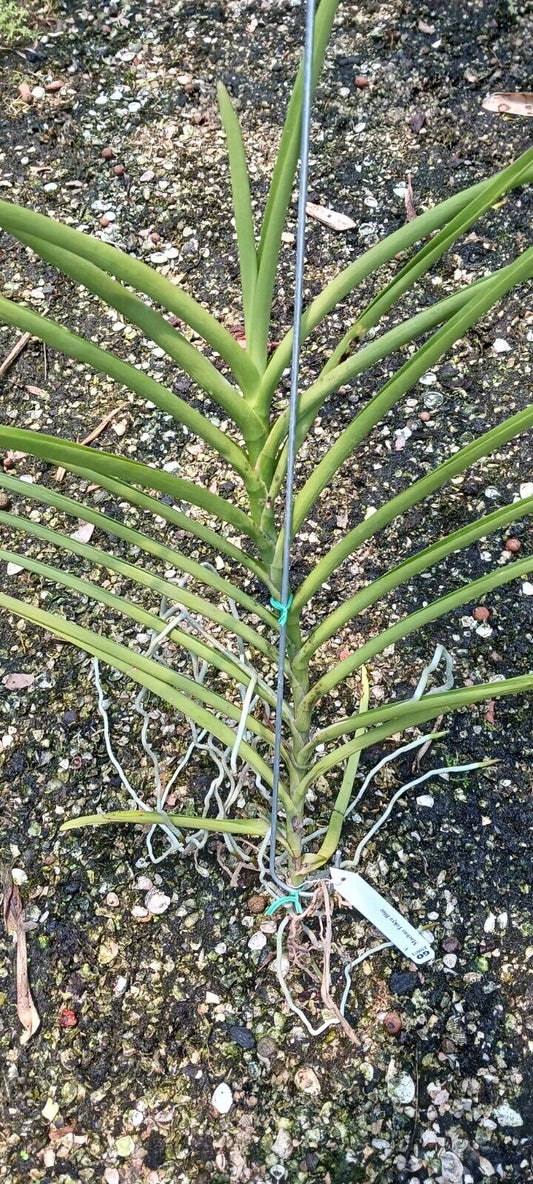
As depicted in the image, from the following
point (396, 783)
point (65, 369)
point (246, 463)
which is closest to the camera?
point (246, 463)

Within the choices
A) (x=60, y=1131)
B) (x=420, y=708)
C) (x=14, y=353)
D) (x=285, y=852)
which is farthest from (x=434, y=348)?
(x=14, y=353)

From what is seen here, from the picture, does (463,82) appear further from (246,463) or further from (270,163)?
(246,463)

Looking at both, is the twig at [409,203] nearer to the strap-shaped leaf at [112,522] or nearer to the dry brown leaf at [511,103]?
the dry brown leaf at [511,103]

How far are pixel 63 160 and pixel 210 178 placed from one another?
12.8 inches

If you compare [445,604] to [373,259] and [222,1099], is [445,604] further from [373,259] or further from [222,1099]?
[222,1099]

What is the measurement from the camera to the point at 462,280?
150cm

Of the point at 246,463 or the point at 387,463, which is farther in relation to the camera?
the point at 387,463

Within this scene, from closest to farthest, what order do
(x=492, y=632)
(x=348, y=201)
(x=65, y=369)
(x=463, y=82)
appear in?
1. (x=492, y=632)
2. (x=65, y=369)
3. (x=348, y=201)
4. (x=463, y=82)

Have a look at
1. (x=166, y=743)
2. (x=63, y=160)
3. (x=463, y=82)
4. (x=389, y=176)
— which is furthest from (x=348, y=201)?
(x=166, y=743)

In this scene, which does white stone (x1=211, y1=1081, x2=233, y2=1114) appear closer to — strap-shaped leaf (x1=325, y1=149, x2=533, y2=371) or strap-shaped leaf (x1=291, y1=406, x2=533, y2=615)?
strap-shaped leaf (x1=291, y1=406, x2=533, y2=615)

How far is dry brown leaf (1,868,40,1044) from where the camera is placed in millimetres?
938

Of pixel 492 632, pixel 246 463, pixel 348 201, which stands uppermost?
pixel 348 201

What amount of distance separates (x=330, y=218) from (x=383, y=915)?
1.26 metres

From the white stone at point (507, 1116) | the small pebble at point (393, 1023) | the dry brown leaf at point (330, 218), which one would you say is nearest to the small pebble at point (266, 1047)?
the small pebble at point (393, 1023)
